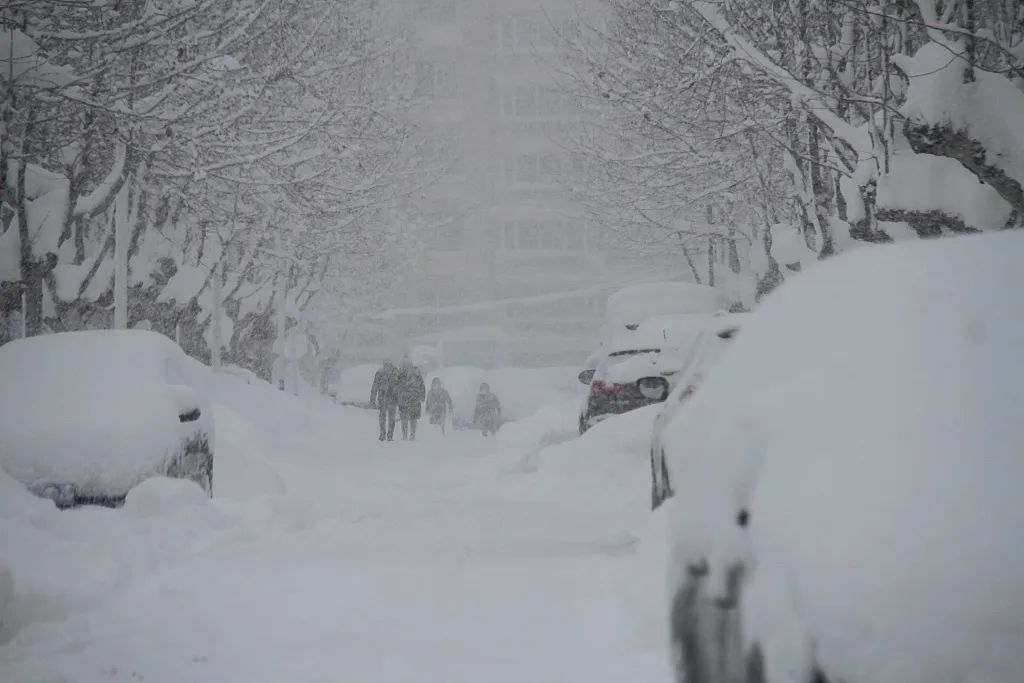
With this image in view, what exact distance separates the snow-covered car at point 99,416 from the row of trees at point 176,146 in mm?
3116

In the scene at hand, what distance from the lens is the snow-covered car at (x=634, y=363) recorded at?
1285 cm

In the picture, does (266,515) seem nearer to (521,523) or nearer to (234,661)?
(521,523)

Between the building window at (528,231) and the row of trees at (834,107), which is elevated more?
the building window at (528,231)

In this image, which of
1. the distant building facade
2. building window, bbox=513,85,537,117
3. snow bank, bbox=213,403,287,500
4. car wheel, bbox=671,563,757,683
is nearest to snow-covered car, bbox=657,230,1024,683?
car wheel, bbox=671,563,757,683

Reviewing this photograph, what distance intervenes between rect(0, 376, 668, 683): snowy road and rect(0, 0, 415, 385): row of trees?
5.10 metres

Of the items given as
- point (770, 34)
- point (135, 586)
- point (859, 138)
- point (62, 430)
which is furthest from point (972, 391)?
point (770, 34)

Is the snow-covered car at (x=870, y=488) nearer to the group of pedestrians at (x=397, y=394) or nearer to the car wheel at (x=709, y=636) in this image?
the car wheel at (x=709, y=636)

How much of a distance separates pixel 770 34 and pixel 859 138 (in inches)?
107

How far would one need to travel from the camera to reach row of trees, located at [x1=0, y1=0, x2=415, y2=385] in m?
13.0

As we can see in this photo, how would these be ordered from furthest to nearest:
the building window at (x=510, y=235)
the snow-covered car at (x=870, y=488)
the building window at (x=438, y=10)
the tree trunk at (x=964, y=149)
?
the building window at (x=438, y=10)
the building window at (x=510, y=235)
the tree trunk at (x=964, y=149)
the snow-covered car at (x=870, y=488)

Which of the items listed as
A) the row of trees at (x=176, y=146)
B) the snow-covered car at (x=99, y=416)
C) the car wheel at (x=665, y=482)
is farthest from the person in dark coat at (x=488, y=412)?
the car wheel at (x=665, y=482)

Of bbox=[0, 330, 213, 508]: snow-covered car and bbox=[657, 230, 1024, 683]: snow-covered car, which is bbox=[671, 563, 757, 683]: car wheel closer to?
bbox=[657, 230, 1024, 683]: snow-covered car

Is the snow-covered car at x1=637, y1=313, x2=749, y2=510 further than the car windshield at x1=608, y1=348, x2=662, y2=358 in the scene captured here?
No

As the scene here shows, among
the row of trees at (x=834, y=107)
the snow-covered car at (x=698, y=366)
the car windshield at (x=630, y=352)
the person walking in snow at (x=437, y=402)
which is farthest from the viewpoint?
the person walking in snow at (x=437, y=402)
